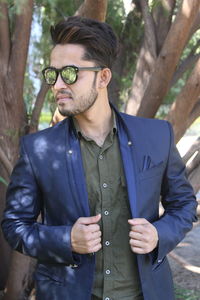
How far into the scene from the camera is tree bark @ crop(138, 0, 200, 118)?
3.62 metres

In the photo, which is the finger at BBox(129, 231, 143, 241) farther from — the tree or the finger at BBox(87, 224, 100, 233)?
the tree

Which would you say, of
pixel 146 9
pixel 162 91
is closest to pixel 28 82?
pixel 146 9

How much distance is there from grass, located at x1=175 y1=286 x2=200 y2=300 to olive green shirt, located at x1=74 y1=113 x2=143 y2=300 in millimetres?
2863

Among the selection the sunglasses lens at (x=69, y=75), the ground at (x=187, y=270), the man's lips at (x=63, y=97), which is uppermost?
the sunglasses lens at (x=69, y=75)

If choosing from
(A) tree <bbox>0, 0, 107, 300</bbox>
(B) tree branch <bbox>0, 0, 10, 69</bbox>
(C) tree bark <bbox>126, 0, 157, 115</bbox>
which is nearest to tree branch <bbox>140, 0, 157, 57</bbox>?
(C) tree bark <bbox>126, 0, 157, 115</bbox>

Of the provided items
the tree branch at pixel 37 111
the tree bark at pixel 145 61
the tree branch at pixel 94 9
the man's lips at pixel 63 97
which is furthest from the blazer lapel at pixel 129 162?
the tree bark at pixel 145 61

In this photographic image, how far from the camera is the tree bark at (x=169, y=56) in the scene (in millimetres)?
3615

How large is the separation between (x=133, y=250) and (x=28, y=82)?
4042 mm

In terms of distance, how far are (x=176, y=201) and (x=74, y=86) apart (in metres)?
0.63

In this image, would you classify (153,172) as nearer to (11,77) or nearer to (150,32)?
(11,77)

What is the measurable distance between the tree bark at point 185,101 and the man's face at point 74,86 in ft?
5.71

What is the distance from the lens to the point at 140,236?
1.83 meters

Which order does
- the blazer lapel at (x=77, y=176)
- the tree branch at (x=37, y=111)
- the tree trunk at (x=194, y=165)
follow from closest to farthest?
the blazer lapel at (x=77, y=176) < the tree trunk at (x=194, y=165) < the tree branch at (x=37, y=111)

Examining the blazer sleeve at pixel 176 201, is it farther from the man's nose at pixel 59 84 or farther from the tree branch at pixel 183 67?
the tree branch at pixel 183 67
